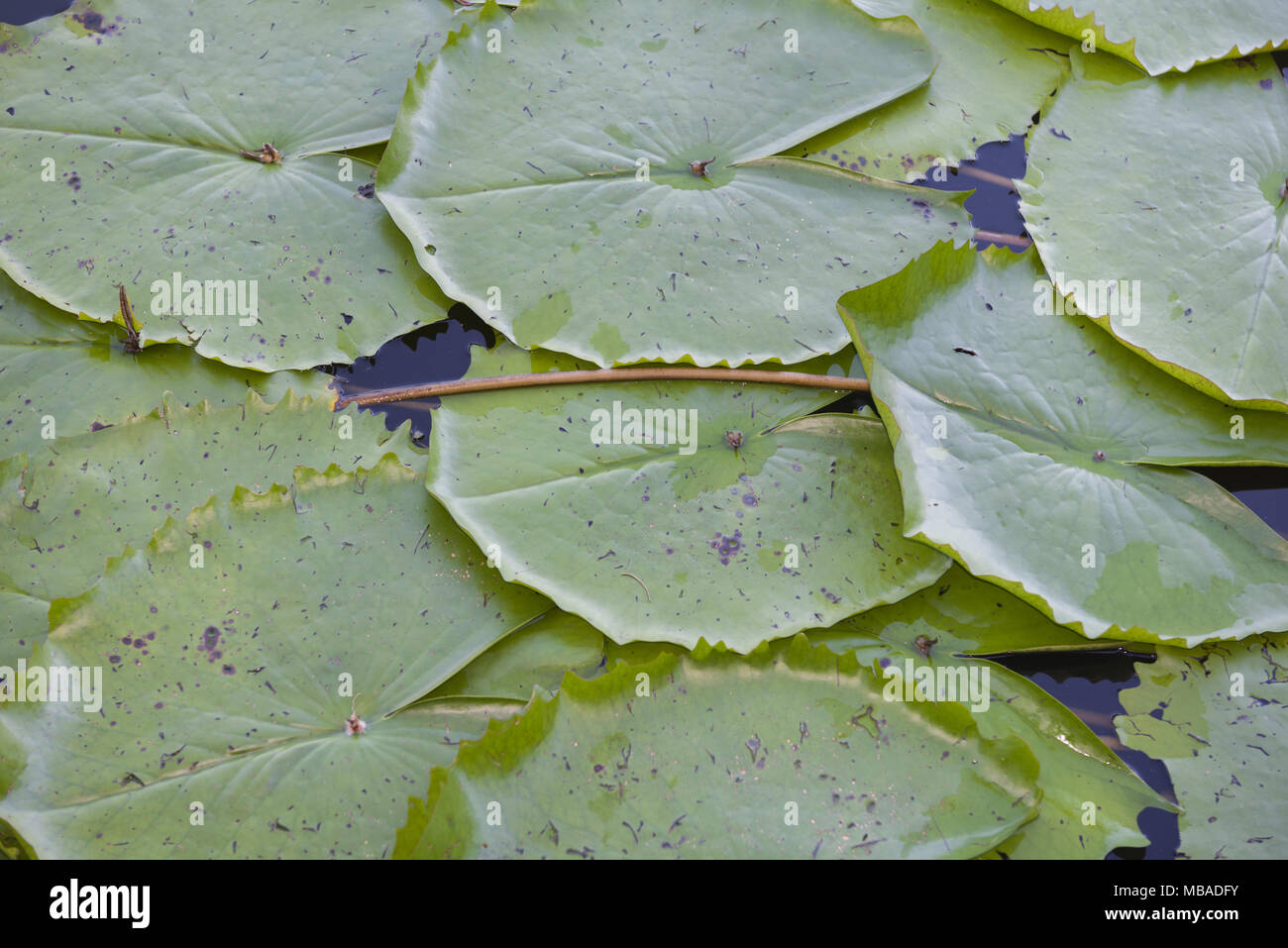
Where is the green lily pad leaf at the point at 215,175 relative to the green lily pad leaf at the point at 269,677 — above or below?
above

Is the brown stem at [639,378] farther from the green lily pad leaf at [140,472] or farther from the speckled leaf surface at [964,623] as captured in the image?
the speckled leaf surface at [964,623]

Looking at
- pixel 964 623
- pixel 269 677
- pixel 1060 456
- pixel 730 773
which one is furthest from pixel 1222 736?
pixel 269 677

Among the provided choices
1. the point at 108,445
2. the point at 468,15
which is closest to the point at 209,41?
the point at 468,15

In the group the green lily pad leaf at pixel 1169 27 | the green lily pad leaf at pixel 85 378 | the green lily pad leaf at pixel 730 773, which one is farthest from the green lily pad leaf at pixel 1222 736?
the green lily pad leaf at pixel 85 378

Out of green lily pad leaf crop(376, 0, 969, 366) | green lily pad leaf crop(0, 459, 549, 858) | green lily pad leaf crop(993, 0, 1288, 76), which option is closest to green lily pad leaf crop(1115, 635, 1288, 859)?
green lily pad leaf crop(376, 0, 969, 366)

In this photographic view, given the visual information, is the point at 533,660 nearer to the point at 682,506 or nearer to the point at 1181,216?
the point at 682,506

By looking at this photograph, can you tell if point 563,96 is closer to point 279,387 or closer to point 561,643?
point 279,387
